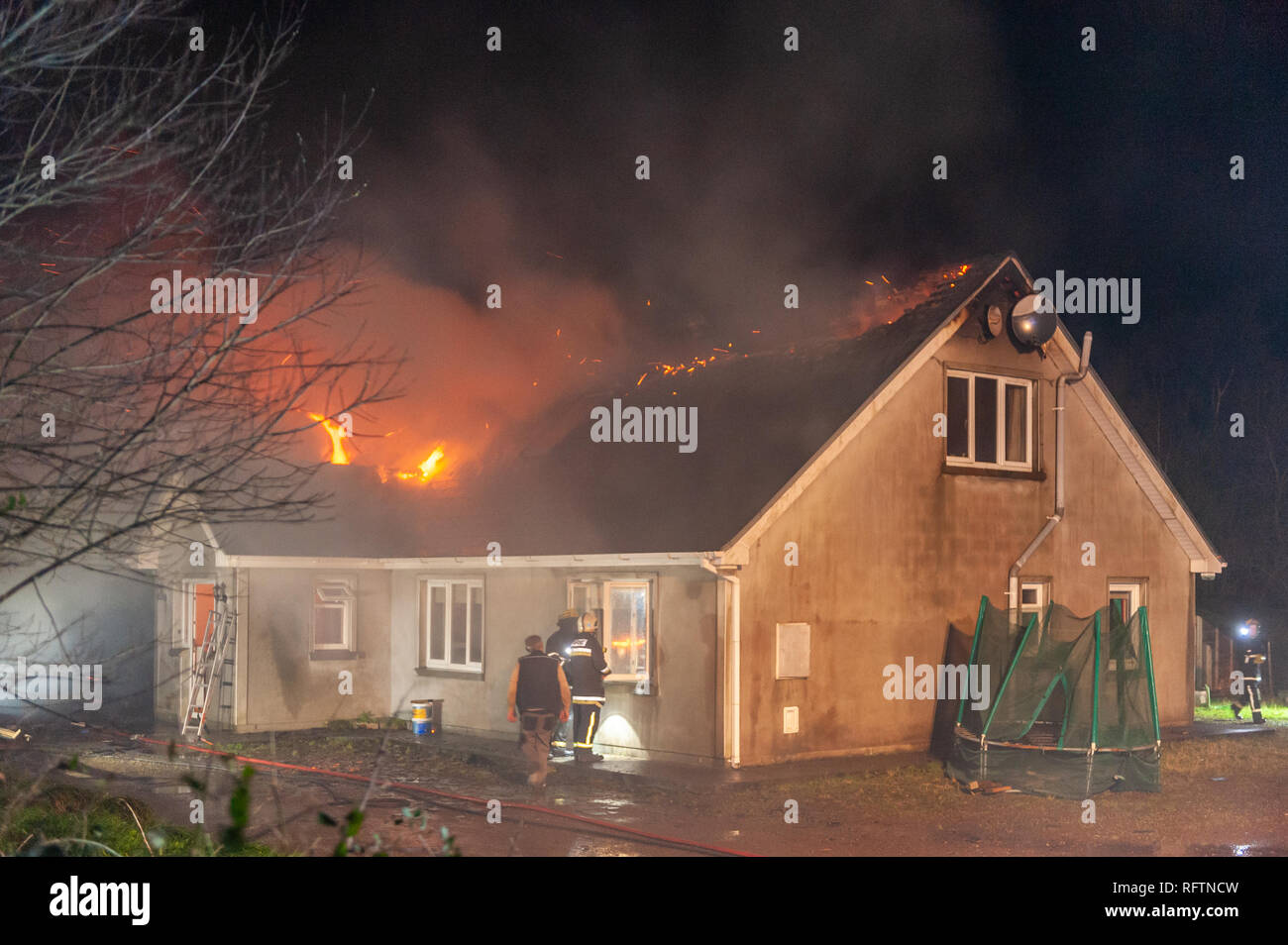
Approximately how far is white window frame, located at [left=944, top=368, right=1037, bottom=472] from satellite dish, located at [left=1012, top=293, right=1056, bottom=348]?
0.67 meters

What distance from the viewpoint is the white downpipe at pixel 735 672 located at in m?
14.3

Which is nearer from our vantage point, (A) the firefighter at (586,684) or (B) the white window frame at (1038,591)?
(A) the firefighter at (586,684)

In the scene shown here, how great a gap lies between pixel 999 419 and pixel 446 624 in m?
8.86

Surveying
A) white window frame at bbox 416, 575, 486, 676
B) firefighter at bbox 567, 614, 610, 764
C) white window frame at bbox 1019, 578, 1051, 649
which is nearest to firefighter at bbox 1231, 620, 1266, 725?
white window frame at bbox 1019, 578, 1051, 649

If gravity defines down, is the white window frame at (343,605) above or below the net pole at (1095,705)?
above

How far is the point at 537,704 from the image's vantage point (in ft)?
44.3

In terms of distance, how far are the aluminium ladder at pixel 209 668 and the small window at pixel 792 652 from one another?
26.3ft

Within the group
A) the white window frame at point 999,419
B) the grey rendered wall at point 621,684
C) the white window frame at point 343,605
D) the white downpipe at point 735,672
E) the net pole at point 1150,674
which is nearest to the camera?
the net pole at point 1150,674

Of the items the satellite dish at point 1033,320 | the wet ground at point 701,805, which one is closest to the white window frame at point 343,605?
the wet ground at point 701,805

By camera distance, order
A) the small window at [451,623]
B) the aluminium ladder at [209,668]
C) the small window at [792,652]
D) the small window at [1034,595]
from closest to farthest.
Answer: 1. the small window at [792,652]
2. the aluminium ladder at [209,668]
3. the small window at [1034,595]
4. the small window at [451,623]

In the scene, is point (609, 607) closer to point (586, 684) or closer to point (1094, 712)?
point (586, 684)

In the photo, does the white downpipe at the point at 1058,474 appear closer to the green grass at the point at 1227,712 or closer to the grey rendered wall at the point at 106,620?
the green grass at the point at 1227,712

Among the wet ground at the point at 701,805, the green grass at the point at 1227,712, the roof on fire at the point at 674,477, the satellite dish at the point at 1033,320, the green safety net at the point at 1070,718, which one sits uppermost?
the satellite dish at the point at 1033,320
